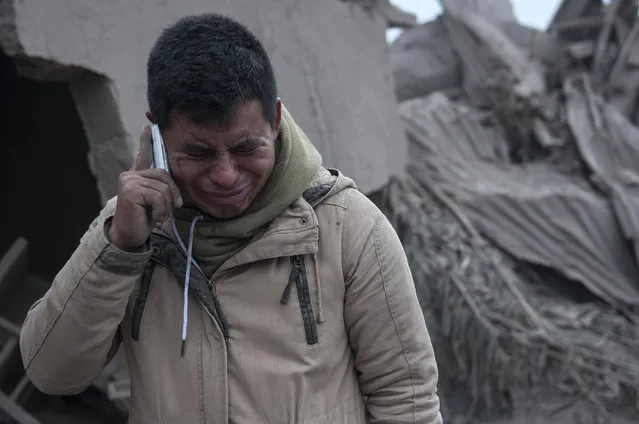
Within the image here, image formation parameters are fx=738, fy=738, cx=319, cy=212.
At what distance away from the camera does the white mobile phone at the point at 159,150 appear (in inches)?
54.6

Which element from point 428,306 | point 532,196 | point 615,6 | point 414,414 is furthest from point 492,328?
point 615,6

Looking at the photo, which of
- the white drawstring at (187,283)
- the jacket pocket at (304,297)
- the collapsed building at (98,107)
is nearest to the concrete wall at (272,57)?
the collapsed building at (98,107)

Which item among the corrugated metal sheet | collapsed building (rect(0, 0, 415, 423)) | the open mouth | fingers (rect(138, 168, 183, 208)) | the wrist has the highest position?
fingers (rect(138, 168, 183, 208))

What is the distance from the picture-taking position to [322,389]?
4.72 ft

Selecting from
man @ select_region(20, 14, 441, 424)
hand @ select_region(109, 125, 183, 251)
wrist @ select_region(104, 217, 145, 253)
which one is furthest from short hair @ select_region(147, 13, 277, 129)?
wrist @ select_region(104, 217, 145, 253)

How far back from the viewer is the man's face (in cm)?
134

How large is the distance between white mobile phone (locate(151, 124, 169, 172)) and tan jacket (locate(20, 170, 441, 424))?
0.15m

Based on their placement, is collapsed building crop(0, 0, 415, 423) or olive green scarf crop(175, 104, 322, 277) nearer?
olive green scarf crop(175, 104, 322, 277)

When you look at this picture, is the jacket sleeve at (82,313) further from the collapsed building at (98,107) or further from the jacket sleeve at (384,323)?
the collapsed building at (98,107)

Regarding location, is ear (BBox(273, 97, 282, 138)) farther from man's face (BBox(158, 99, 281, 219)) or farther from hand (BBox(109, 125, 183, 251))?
hand (BBox(109, 125, 183, 251))

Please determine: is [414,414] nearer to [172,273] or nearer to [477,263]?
[172,273]

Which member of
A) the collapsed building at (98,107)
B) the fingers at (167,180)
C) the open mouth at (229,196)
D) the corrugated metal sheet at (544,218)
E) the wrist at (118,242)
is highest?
the fingers at (167,180)

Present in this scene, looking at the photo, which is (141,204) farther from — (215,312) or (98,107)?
(98,107)

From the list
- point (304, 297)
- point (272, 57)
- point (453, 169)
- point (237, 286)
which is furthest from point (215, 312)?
point (453, 169)
